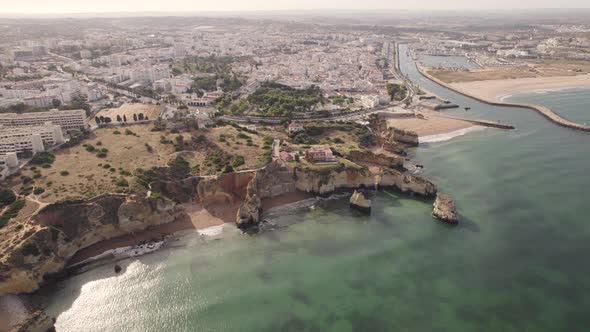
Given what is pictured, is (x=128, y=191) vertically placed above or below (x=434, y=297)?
above

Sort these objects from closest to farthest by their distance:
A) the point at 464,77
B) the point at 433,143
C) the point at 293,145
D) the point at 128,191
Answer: the point at 128,191 < the point at 293,145 < the point at 433,143 < the point at 464,77

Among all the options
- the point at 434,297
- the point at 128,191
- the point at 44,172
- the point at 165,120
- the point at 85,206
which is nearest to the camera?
the point at 434,297

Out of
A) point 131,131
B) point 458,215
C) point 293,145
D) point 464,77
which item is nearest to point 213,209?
point 293,145

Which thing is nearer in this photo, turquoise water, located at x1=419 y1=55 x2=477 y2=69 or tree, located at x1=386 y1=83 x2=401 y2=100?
tree, located at x1=386 y1=83 x2=401 y2=100

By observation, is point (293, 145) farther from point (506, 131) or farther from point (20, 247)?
point (506, 131)

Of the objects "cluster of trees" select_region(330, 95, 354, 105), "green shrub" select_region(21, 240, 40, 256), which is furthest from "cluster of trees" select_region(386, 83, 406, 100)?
"green shrub" select_region(21, 240, 40, 256)

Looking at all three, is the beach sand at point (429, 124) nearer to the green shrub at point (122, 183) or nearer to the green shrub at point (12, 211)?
the green shrub at point (122, 183)

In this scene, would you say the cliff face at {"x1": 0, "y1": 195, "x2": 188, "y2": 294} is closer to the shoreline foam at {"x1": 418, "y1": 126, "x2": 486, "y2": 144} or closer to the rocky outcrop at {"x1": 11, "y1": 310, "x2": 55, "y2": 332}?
the rocky outcrop at {"x1": 11, "y1": 310, "x2": 55, "y2": 332}
